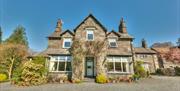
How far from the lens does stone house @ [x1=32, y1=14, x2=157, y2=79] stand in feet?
69.3

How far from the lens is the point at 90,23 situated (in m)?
23.5

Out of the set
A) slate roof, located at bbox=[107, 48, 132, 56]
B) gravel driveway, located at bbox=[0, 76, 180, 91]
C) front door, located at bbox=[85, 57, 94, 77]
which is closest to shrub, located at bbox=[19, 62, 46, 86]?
gravel driveway, located at bbox=[0, 76, 180, 91]

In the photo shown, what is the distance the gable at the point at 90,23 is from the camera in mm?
23312

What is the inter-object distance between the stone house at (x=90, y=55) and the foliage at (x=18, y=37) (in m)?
31.5

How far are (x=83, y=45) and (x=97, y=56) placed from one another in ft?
8.69

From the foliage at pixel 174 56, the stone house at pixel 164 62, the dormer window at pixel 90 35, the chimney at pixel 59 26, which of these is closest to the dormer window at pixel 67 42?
the dormer window at pixel 90 35

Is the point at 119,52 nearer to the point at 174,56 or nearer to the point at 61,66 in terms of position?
the point at 61,66

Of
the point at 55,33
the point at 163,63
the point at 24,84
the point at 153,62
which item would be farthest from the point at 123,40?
the point at 163,63

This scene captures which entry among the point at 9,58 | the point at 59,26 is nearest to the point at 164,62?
the point at 59,26

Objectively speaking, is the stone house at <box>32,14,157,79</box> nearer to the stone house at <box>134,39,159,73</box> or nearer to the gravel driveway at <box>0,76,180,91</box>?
the gravel driveway at <box>0,76,180,91</box>

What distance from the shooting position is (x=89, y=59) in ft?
74.6

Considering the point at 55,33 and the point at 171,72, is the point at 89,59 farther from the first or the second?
the point at 171,72

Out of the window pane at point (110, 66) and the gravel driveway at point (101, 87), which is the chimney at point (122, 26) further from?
the gravel driveway at point (101, 87)

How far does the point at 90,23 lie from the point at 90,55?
526 cm
